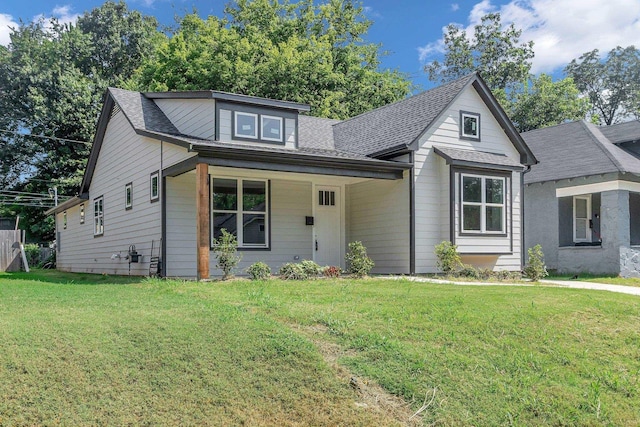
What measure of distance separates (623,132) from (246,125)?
14.4 metres

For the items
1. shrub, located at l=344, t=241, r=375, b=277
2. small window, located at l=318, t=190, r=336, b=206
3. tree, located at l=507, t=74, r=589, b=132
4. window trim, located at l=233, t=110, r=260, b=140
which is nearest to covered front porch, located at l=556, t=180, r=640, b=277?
small window, located at l=318, t=190, r=336, b=206

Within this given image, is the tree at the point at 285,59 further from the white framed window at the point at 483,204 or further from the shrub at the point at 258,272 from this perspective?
the shrub at the point at 258,272

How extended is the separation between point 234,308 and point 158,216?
652cm

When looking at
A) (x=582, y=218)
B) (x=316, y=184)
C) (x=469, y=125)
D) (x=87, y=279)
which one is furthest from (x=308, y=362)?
(x=582, y=218)

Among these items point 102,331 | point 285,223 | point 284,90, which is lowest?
point 102,331

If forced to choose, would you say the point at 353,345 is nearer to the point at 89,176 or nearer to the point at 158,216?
the point at 158,216

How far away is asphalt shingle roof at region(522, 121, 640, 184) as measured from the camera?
18172mm

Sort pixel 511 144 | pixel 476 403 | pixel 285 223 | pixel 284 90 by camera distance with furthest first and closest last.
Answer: pixel 284 90
pixel 511 144
pixel 285 223
pixel 476 403

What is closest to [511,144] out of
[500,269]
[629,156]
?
[500,269]

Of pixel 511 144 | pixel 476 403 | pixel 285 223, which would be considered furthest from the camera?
pixel 511 144

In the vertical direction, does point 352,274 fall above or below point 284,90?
below

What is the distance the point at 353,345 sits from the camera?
6512 mm

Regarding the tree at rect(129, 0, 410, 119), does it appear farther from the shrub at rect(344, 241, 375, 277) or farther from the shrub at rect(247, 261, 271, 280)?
the shrub at rect(247, 261, 271, 280)

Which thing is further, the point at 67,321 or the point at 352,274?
the point at 352,274
